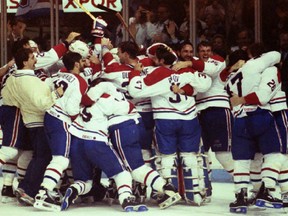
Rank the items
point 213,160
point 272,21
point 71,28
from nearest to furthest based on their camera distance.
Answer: point 213,160 < point 272,21 < point 71,28

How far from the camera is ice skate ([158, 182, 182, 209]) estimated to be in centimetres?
960

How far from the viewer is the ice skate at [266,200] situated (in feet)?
30.7

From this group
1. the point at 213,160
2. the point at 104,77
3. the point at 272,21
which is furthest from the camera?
the point at 272,21

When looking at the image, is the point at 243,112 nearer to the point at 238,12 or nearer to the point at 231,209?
the point at 231,209

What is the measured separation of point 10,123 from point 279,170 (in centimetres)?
232

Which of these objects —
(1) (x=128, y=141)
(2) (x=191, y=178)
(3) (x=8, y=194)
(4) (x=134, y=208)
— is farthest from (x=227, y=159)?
(3) (x=8, y=194)

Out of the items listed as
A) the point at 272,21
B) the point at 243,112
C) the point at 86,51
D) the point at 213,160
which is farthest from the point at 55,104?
the point at 272,21

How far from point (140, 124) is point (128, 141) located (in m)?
0.28

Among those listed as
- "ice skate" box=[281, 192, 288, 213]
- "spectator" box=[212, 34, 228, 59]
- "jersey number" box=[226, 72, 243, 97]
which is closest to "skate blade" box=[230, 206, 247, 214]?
"ice skate" box=[281, 192, 288, 213]

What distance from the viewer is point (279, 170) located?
9398 millimetres

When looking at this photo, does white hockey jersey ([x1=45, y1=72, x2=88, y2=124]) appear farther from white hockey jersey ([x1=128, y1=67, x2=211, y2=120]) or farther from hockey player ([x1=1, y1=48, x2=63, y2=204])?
white hockey jersey ([x1=128, y1=67, x2=211, y2=120])

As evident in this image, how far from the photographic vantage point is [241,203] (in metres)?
9.46

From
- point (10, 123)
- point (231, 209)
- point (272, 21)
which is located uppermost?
point (272, 21)

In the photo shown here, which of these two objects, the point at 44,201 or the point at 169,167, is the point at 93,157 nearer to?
the point at 44,201
